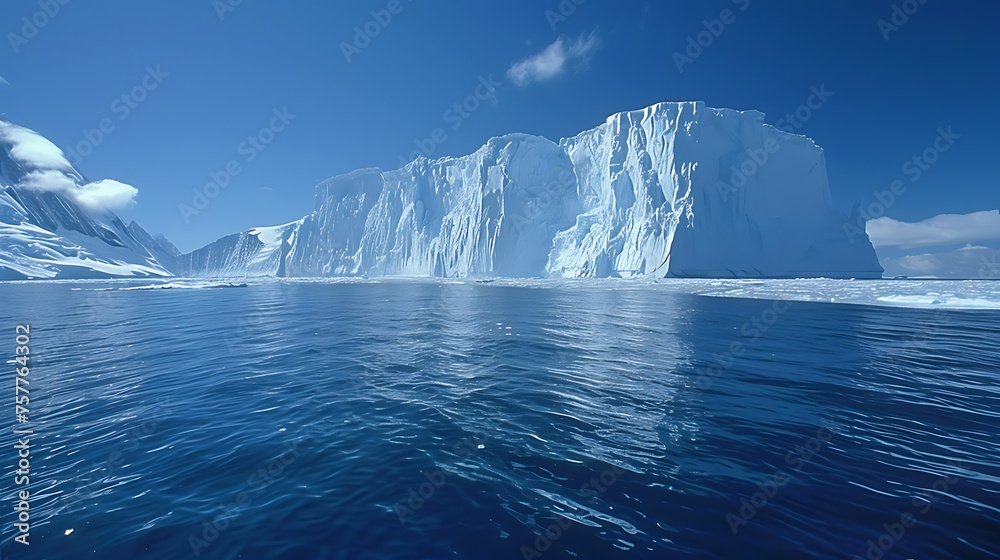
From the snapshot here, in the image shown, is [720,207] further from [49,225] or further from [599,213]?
[49,225]

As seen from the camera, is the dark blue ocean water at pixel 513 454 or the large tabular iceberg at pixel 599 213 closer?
the dark blue ocean water at pixel 513 454

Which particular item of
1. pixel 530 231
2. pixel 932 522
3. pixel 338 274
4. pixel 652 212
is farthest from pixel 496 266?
pixel 932 522

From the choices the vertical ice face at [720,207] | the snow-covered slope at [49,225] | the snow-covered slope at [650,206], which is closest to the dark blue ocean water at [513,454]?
the vertical ice face at [720,207]

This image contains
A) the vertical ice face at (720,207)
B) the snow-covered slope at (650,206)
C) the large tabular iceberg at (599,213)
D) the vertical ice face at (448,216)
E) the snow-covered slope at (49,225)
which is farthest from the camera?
the snow-covered slope at (49,225)

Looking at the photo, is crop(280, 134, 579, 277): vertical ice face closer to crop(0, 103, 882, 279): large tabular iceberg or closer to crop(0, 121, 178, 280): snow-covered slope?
crop(0, 103, 882, 279): large tabular iceberg

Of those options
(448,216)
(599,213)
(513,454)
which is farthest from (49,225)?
(513,454)

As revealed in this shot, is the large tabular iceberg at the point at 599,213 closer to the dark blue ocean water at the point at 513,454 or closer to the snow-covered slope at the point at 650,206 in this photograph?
the snow-covered slope at the point at 650,206
